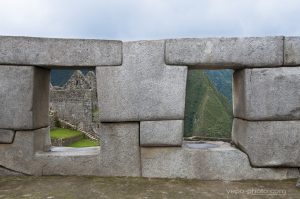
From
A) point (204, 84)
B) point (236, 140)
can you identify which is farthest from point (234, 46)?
point (204, 84)

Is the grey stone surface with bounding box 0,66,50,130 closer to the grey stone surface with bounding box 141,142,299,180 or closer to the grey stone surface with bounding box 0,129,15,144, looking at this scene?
the grey stone surface with bounding box 0,129,15,144

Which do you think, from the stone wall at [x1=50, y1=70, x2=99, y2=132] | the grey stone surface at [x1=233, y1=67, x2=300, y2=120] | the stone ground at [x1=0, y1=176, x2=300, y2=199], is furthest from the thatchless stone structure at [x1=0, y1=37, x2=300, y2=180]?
the stone wall at [x1=50, y1=70, x2=99, y2=132]

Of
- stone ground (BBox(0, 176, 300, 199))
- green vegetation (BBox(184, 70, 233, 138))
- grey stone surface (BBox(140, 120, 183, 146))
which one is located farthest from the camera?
green vegetation (BBox(184, 70, 233, 138))

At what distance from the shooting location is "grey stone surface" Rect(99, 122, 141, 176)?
14.9 ft

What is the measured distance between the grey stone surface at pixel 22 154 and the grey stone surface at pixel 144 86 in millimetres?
1086

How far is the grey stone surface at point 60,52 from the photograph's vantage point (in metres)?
4.49

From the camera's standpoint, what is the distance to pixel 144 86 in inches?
177

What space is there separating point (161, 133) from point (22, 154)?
1.88 metres

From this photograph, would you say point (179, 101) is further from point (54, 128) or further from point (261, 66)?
point (54, 128)

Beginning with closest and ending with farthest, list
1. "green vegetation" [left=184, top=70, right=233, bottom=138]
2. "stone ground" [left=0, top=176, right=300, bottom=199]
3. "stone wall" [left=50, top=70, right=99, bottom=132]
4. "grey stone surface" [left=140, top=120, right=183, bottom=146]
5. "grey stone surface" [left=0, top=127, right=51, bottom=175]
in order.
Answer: "stone ground" [left=0, top=176, right=300, bottom=199] → "grey stone surface" [left=140, top=120, right=183, bottom=146] → "grey stone surface" [left=0, top=127, right=51, bottom=175] → "stone wall" [left=50, top=70, right=99, bottom=132] → "green vegetation" [left=184, top=70, right=233, bottom=138]

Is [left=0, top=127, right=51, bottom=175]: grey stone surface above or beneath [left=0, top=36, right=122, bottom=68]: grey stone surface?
beneath

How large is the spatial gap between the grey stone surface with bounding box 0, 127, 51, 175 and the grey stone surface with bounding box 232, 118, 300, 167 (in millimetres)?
2823

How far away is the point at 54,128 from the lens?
19141 mm

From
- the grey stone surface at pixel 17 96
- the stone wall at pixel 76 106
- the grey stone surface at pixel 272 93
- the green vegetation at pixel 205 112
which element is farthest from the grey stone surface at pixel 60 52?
the green vegetation at pixel 205 112
